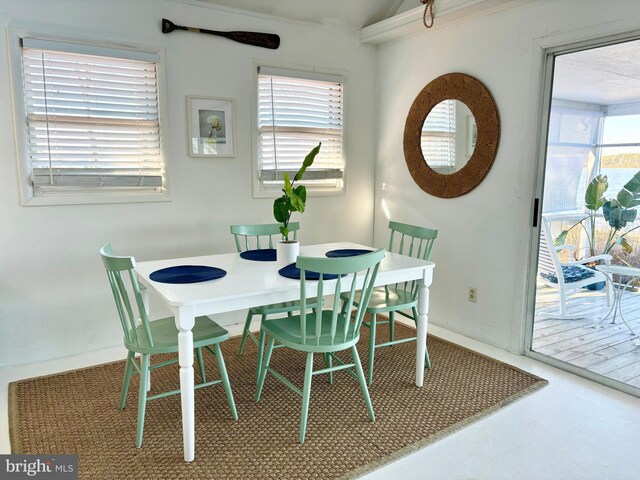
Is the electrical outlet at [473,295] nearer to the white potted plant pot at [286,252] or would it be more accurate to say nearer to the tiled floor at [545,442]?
the tiled floor at [545,442]

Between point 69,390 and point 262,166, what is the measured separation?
6.57 ft

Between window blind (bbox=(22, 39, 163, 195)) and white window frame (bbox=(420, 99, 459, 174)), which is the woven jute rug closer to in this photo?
window blind (bbox=(22, 39, 163, 195))

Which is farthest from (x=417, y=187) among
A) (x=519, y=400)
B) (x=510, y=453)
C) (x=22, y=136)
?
(x=22, y=136)

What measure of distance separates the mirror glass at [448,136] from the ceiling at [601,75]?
0.65 metres

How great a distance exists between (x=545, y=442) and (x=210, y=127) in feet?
9.20

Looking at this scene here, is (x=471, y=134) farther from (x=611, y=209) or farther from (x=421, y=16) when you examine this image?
(x=611, y=209)

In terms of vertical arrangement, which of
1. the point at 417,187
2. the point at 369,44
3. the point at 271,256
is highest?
the point at 369,44

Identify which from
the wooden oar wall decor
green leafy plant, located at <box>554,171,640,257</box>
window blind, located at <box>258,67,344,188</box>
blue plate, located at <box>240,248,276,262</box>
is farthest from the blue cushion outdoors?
the wooden oar wall decor

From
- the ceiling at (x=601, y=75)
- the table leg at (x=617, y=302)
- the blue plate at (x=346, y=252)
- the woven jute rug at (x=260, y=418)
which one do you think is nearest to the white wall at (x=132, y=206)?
the woven jute rug at (x=260, y=418)

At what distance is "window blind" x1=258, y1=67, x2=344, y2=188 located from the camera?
144 inches

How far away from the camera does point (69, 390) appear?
2.65m

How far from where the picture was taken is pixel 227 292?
2057 mm

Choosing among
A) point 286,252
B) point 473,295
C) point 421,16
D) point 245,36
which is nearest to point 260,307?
point 286,252

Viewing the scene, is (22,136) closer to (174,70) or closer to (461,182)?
(174,70)
